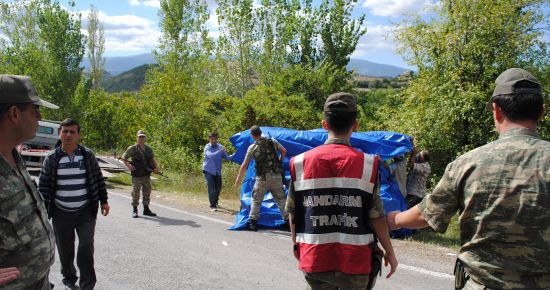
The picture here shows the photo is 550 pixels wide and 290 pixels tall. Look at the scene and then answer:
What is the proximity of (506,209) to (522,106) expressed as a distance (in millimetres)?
547

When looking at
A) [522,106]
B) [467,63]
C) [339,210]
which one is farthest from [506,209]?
[467,63]

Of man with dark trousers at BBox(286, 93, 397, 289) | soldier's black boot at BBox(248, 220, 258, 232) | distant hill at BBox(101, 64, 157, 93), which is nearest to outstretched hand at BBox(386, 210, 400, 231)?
man with dark trousers at BBox(286, 93, 397, 289)

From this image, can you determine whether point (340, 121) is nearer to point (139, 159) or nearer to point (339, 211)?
point (339, 211)

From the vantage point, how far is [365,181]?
9.51 ft

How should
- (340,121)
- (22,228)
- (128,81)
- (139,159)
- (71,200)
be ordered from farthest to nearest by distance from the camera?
1. (128,81)
2. (139,159)
3. (71,200)
4. (340,121)
5. (22,228)

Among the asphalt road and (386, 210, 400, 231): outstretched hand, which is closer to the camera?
(386, 210, 400, 231): outstretched hand

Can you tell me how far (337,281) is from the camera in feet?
9.41

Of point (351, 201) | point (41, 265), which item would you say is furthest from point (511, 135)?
point (41, 265)

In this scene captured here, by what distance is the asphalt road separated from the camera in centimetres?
555

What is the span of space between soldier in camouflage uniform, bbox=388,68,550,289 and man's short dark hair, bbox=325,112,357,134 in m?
0.73

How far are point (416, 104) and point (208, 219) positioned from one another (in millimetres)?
8949

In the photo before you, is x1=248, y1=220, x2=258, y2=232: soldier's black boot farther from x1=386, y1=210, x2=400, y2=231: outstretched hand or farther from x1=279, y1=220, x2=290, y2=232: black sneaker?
x1=386, y1=210, x2=400, y2=231: outstretched hand

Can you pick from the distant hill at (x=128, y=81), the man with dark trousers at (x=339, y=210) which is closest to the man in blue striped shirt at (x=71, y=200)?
the man with dark trousers at (x=339, y=210)

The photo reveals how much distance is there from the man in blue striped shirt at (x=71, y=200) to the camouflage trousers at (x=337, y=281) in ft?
10.0
